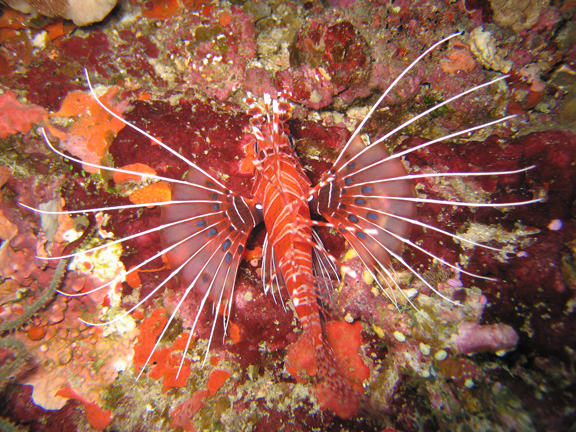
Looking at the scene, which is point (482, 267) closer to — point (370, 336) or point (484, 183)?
point (484, 183)

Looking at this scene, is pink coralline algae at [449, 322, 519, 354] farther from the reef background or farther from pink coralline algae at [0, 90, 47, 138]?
pink coralline algae at [0, 90, 47, 138]

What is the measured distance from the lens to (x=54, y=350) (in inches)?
114

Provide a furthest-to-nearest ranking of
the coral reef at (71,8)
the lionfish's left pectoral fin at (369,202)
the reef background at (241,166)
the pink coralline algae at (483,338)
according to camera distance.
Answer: the lionfish's left pectoral fin at (369,202), the coral reef at (71,8), the reef background at (241,166), the pink coralline algae at (483,338)

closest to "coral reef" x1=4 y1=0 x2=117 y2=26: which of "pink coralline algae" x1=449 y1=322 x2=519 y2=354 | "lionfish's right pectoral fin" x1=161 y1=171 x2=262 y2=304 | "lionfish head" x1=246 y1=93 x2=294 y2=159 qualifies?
"lionfish head" x1=246 y1=93 x2=294 y2=159

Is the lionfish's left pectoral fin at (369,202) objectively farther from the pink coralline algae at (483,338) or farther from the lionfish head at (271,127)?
the pink coralline algae at (483,338)

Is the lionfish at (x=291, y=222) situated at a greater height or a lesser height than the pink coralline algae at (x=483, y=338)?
greater

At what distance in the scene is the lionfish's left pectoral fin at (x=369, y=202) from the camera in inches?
111

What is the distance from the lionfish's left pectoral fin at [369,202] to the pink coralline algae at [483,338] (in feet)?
2.88

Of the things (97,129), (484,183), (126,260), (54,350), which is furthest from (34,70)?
(484,183)

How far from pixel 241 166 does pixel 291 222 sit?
3.34 feet

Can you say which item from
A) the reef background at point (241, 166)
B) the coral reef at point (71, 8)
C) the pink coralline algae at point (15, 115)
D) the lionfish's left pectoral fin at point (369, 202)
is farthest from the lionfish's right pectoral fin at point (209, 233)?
the coral reef at point (71, 8)

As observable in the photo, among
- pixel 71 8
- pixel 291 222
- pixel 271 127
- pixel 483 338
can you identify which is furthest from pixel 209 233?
pixel 483 338

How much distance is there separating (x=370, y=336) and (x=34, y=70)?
15.9 feet

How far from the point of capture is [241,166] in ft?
10.0
